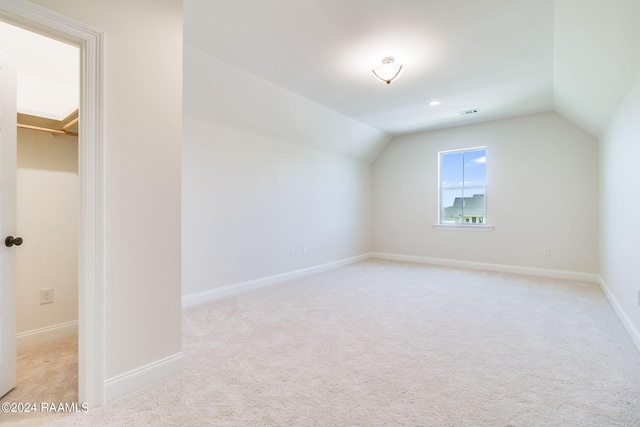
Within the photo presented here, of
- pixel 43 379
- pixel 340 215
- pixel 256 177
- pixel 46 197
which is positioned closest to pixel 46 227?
pixel 46 197

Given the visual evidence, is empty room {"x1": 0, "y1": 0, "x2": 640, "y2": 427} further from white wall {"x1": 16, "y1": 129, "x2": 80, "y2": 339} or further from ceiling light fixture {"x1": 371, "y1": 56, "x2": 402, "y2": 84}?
white wall {"x1": 16, "y1": 129, "x2": 80, "y2": 339}

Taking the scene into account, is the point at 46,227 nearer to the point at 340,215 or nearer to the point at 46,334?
the point at 46,334

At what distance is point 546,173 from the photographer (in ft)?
15.5

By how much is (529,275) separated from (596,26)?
3828mm

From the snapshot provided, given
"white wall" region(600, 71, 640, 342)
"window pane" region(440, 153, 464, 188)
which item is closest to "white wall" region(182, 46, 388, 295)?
"window pane" region(440, 153, 464, 188)

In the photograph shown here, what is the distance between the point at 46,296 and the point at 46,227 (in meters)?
0.57

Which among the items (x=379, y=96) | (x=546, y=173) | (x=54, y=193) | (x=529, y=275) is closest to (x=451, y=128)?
(x=546, y=173)

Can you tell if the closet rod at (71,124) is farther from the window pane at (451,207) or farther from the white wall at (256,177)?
the window pane at (451,207)

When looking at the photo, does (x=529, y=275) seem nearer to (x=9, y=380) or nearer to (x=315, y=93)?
(x=315, y=93)

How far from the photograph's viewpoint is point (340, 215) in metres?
5.77

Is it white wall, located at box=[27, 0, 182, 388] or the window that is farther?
the window

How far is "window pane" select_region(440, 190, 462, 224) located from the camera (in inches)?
224

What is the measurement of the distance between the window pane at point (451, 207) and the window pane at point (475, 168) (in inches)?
12.1

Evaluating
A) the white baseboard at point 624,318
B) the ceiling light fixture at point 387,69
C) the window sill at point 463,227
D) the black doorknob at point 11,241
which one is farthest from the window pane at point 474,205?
the black doorknob at point 11,241
